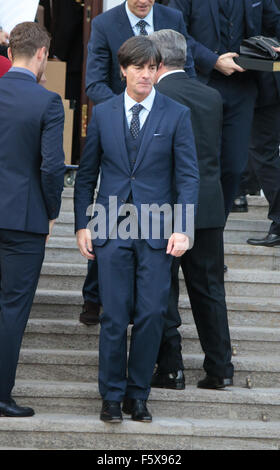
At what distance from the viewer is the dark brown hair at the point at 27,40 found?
425cm

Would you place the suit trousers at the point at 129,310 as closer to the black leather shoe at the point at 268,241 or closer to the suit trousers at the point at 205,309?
the suit trousers at the point at 205,309

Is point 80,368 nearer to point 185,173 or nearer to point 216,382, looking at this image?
point 216,382

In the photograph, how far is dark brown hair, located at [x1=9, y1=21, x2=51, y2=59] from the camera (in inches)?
167

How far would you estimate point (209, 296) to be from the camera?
4707 mm

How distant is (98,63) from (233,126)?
997 mm

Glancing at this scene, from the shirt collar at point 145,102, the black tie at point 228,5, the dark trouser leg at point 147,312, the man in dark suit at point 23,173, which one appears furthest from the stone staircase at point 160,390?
the black tie at point 228,5

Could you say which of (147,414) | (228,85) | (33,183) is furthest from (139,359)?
(228,85)

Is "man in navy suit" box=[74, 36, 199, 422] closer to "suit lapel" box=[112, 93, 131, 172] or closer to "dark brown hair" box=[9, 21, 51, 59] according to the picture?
"suit lapel" box=[112, 93, 131, 172]

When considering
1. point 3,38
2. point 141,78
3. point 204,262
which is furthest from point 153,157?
point 3,38

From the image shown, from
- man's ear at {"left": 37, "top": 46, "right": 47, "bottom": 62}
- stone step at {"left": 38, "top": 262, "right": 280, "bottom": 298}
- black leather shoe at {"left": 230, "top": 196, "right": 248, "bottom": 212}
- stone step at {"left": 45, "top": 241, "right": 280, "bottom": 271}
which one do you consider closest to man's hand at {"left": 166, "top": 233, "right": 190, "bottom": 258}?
man's ear at {"left": 37, "top": 46, "right": 47, "bottom": 62}

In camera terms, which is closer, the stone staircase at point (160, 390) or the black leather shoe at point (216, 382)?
the stone staircase at point (160, 390)

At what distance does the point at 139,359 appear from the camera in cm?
432

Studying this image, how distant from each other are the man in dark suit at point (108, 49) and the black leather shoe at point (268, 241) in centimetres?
134
